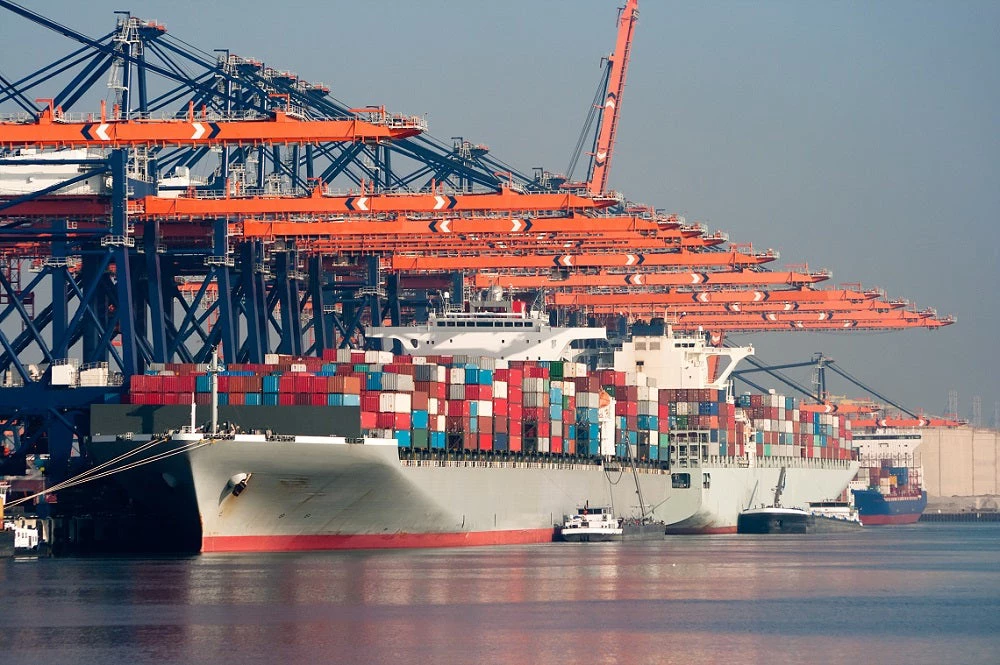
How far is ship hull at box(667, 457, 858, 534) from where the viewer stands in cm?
9038

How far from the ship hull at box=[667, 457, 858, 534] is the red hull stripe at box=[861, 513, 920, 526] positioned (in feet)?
73.2

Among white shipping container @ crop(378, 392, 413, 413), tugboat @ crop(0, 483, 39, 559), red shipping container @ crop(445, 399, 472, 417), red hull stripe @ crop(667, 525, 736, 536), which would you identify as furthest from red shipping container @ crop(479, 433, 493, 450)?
red hull stripe @ crop(667, 525, 736, 536)

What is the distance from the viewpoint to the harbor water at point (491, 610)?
3475cm

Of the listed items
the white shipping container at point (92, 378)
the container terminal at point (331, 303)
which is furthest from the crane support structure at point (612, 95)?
the white shipping container at point (92, 378)

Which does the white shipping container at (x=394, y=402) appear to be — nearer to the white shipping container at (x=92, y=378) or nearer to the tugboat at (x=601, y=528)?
the white shipping container at (x=92, y=378)

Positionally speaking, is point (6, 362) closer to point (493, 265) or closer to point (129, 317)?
point (129, 317)

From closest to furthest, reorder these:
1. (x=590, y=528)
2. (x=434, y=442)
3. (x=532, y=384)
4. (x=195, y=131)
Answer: (x=195, y=131) → (x=434, y=442) → (x=532, y=384) → (x=590, y=528)

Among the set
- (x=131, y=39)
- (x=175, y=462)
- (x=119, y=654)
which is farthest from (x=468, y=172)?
(x=119, y=654)

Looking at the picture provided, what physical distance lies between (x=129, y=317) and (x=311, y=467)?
415 inches

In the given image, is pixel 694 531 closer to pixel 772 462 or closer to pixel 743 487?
pixel 743 487

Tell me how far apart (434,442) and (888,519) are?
73890 mm

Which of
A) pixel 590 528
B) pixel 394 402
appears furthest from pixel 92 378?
pixel 590 528

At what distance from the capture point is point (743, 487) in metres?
94.6

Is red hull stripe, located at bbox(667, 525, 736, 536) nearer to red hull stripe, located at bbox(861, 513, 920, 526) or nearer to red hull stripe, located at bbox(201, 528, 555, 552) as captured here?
red hull stripe, located at bbox(201, 528, 555, 552)
